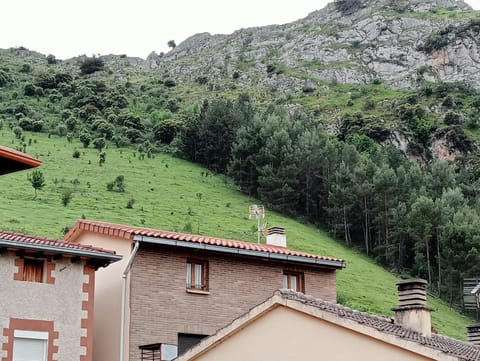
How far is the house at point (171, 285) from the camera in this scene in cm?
2727

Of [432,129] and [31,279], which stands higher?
[432,129]

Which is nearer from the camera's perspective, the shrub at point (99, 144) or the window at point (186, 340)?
the window at point (186, 340)

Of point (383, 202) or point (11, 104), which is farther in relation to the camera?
point (11, 104)

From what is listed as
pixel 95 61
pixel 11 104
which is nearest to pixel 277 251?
pixel 11 104

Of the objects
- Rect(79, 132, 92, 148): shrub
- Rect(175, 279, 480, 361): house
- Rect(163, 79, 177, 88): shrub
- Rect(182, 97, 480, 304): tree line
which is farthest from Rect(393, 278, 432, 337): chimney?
Rect(163, 79, 177, 88): shrub

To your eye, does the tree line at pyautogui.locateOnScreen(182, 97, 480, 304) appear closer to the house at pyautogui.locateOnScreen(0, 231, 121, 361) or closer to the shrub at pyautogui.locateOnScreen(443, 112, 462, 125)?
the shrub at pyautogui.locateOnScreen(443, 112, 462, 125)

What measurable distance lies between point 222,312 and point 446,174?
73.8 meters

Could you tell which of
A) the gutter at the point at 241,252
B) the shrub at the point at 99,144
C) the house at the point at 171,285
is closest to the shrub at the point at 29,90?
the shrub at the point at 99,144

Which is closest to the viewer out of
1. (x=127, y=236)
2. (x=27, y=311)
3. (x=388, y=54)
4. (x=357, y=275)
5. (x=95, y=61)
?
(x=27, y=311)

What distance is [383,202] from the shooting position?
287 ft

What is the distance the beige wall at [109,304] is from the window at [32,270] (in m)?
2.99

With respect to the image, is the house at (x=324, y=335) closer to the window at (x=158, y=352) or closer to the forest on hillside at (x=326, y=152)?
the window at (x=158, y=352)

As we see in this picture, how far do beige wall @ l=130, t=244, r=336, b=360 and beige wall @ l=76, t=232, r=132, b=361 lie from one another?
665mm

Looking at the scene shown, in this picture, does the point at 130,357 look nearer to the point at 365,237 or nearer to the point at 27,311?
the point at 27,311
